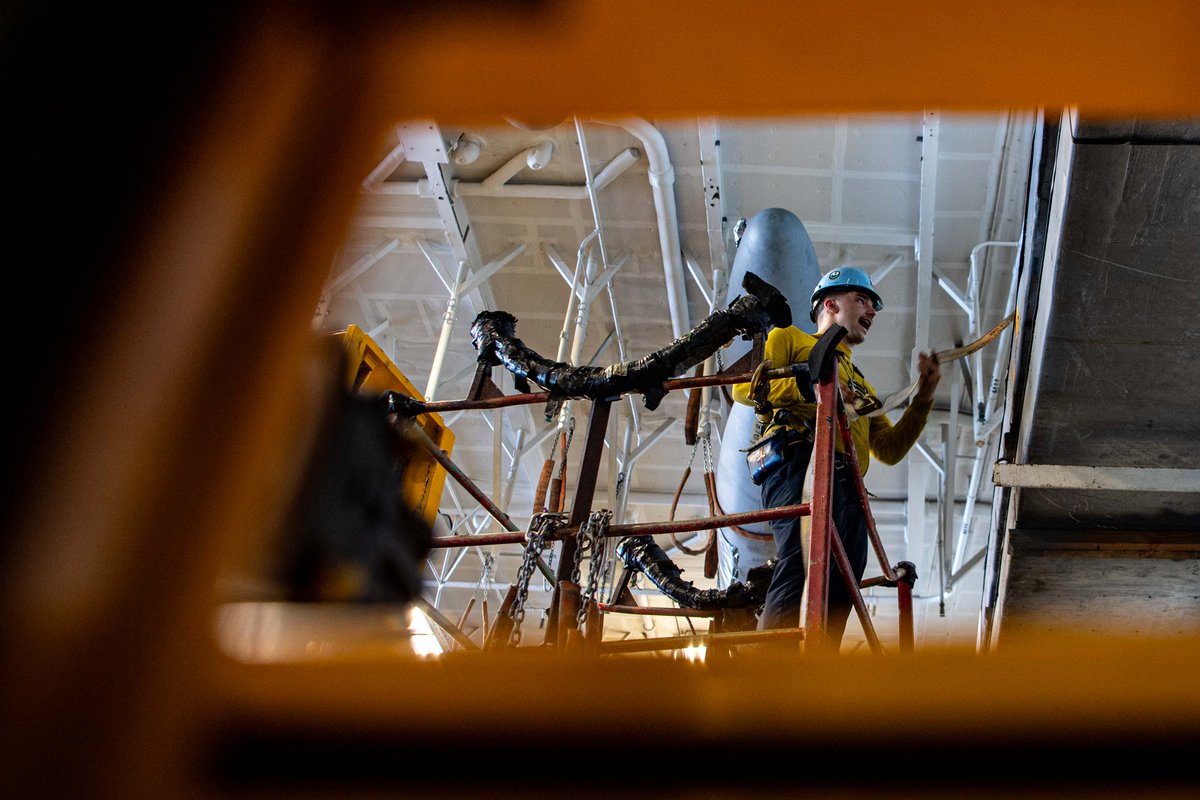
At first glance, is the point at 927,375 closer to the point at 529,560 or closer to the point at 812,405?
the point at 812,405

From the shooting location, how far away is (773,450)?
4.30 meters

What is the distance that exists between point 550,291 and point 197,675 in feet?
39.3

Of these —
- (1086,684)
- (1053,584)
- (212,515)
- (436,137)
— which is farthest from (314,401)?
(436,137)

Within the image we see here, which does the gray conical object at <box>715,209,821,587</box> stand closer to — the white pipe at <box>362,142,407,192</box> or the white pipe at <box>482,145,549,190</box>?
the white pipe at <box>482,145,549,190</box>

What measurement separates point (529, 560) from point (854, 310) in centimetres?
243

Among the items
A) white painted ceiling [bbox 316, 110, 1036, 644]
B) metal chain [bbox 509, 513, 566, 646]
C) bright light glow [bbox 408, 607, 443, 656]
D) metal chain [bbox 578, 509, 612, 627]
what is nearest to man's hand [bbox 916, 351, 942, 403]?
metal chain [bbox 578, 509, 612, 627]

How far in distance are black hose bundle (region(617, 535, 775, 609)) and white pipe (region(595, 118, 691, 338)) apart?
188 inches

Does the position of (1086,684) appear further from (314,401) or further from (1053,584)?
(1053,584)

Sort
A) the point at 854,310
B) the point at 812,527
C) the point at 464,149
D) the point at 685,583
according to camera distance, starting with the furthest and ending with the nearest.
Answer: the point at 464,149, the point at 685,583, the point at 854,310, the point at 812,527

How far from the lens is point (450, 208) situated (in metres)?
10.4

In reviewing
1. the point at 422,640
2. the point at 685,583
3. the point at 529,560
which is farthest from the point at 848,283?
the point at 422,640

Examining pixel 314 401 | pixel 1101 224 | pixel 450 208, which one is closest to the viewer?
pixel 314 401

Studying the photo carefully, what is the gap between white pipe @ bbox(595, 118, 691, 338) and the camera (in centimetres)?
937

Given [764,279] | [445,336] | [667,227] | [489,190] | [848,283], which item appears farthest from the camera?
[489,190]
